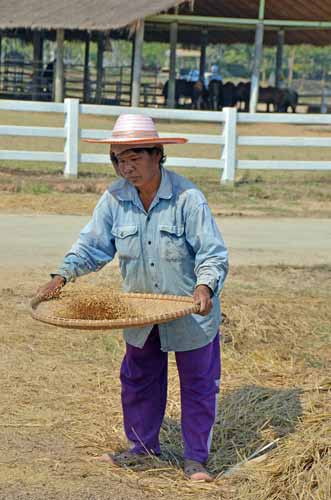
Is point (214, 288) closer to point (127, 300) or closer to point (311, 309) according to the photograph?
point (127, 300)

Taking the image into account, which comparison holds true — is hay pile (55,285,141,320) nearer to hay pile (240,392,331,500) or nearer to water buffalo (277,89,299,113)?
hay pile (240,392,331,500)

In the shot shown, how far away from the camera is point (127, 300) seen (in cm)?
466

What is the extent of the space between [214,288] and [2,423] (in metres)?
1.58

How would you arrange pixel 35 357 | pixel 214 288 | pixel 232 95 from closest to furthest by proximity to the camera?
pixel 214 288 → pixel 35 357 → pixel 232 95

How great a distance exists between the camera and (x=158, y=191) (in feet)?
15.0

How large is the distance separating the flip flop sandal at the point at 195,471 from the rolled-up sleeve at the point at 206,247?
0.79 m

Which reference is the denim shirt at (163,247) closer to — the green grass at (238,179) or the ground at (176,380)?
the ground at (176,380)

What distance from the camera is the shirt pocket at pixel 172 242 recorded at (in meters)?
4.55

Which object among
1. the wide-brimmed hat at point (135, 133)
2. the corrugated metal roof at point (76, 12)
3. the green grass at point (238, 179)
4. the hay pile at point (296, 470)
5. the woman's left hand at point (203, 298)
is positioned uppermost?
the corrugated metal roof at point (76, 12)

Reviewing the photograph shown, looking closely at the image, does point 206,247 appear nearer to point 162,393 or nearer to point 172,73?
point 162,393

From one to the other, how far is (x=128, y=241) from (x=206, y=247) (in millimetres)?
350

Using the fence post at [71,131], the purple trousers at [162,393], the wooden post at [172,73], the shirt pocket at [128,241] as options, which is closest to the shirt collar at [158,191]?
the shirt pocket at [128,241]

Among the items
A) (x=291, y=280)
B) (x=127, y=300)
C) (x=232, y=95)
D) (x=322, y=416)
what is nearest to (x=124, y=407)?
(x=127, y=300)

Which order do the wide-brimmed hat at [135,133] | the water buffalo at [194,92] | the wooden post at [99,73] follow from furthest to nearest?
the water buffalo at [194,92], the wooden post at [99,73], the wide-brimmed hat at [135,133]
